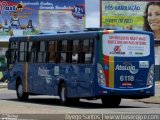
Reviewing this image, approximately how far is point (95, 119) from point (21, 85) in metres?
12.5

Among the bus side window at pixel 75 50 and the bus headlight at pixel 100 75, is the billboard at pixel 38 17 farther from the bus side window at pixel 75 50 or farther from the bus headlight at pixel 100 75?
the bus headlight at pixel 100 75

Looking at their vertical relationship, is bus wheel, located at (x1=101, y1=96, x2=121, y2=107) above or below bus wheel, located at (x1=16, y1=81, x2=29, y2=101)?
above

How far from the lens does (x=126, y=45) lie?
26.1 meters

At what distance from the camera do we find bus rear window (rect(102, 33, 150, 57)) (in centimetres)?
2584

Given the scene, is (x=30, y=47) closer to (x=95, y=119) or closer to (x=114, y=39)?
(x=114, y=39)

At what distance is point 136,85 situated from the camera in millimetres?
26250

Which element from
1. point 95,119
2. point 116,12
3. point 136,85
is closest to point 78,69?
point 136,85

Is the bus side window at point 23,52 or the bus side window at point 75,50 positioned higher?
the bus side window at point 75,50

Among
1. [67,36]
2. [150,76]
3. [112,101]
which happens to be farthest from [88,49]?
[112,101]

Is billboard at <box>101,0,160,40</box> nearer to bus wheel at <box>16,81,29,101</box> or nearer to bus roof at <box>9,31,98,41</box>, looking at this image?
bus wheel at <box>16,81,29,101</box>

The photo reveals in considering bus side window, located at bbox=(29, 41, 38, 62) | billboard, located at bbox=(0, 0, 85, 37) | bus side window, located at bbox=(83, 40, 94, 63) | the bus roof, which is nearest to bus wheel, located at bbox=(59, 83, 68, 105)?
the bus roof

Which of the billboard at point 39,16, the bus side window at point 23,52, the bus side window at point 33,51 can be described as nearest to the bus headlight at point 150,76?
the bus side window at point 33,51

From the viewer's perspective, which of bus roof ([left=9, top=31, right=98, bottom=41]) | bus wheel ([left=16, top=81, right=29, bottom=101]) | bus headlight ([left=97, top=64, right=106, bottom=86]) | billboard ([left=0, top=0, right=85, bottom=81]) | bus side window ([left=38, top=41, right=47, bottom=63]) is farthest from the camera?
billboard ([left=0, top=0, right=85, bottom=81])

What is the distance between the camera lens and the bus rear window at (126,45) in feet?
84.8
